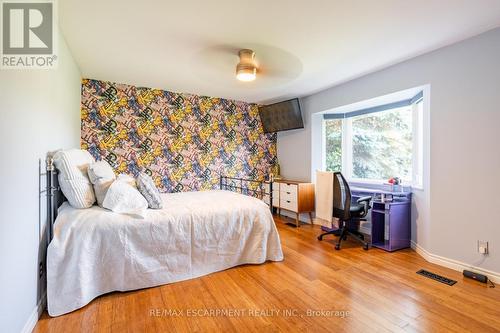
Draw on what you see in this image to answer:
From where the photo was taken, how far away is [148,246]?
7.11ft

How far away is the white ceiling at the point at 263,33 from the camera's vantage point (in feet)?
6.33

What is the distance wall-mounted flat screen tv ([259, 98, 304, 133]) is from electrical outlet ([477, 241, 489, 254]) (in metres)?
2.95

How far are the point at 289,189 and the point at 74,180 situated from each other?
327 centimetres

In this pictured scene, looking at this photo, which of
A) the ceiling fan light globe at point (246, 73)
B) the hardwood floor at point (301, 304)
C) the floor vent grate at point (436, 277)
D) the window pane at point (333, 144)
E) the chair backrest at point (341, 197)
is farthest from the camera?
the window pane at point (333, 144)

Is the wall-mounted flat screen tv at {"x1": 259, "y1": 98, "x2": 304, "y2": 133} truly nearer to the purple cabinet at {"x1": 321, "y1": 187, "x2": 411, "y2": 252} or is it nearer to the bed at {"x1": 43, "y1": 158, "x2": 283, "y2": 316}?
the purple cabinet at {"x1": 321, "y1": 187, "x2": 411, "y2": 252}

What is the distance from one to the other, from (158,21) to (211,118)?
2.47 metres

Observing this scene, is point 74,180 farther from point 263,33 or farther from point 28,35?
point 263,33

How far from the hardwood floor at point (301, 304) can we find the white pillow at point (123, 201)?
71cm

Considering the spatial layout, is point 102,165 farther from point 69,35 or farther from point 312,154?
Result: point 312,154

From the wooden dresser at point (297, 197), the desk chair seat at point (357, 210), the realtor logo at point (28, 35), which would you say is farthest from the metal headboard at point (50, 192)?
the wooden dresser at point (297, 197)

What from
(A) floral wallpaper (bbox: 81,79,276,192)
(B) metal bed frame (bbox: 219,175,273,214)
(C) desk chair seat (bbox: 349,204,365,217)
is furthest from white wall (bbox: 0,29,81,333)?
(C) desk chair seat (bbox: 349,204,365,217)

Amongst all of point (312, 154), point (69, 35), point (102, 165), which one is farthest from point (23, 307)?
point (312, 154)

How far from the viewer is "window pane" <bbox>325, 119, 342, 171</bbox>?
4.49 meters

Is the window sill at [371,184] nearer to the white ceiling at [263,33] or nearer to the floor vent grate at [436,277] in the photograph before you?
the floor vent grate at [436,277]
